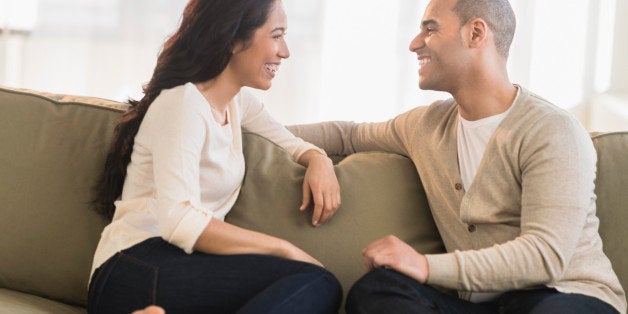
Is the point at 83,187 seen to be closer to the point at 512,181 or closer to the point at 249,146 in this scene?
the point at 249,146

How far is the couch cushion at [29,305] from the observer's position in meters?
1.83

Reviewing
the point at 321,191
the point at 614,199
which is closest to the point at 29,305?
the point at 321,191

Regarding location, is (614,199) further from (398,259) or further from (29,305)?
(29,305)

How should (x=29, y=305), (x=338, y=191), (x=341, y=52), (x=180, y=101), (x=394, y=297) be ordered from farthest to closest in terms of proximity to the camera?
(x=341, y=52) → (x=338, y=191) → (x=29, y=305) → (x=180, y=101) → (x=394, y=297)

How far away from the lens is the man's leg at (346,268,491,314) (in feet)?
5.40

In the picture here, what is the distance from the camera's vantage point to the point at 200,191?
184 cm

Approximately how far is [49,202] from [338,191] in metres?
0.67

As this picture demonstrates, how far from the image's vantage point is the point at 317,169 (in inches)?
78.5

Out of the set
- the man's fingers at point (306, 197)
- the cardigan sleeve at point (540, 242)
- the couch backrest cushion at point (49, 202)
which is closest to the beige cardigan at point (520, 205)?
the cardigan sleeve at point (540, 242)


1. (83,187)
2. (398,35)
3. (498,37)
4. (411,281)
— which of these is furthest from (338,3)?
(411,281)

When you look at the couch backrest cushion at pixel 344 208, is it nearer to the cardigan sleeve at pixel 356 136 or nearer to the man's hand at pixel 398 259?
the cardigan sleeve at pixel 356 136

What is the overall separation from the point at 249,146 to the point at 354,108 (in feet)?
3.74

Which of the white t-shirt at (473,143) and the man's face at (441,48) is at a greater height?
the man's face at (441,48)

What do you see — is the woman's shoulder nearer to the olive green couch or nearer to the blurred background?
the olive green couch
